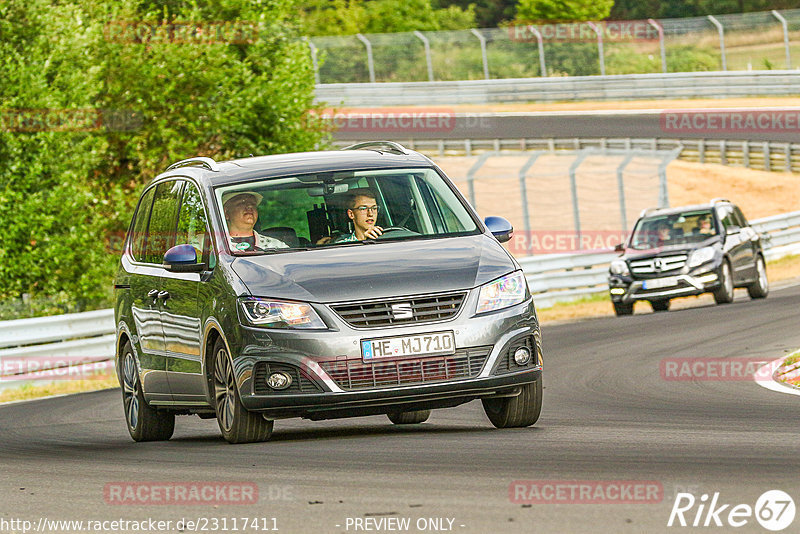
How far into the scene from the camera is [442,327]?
8.54 metres

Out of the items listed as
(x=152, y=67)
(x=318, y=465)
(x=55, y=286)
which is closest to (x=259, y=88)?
(x=152, y=67)

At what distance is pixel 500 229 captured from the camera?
9664 mm

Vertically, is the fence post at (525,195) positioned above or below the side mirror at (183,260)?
below

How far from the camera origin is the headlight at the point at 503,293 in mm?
8703

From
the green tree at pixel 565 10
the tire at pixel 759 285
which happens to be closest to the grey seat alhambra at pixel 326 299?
the tire at pixel 759 285

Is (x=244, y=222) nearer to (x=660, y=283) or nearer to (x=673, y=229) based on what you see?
(x=660, y=283)

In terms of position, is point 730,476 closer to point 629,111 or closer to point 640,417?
point 640,417

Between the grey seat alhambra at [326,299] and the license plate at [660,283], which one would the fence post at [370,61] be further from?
the grey seat alhambra at [326,299]

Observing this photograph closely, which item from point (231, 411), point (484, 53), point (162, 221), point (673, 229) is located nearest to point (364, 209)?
point (231, 411)

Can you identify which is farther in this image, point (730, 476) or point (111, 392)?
point (111, 392)

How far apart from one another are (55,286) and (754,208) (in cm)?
2121

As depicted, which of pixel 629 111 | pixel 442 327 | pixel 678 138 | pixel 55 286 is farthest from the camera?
pixel 629 111

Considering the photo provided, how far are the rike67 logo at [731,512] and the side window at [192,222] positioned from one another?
14.1ft

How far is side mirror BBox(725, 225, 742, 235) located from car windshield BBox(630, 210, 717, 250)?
0.20 metres
